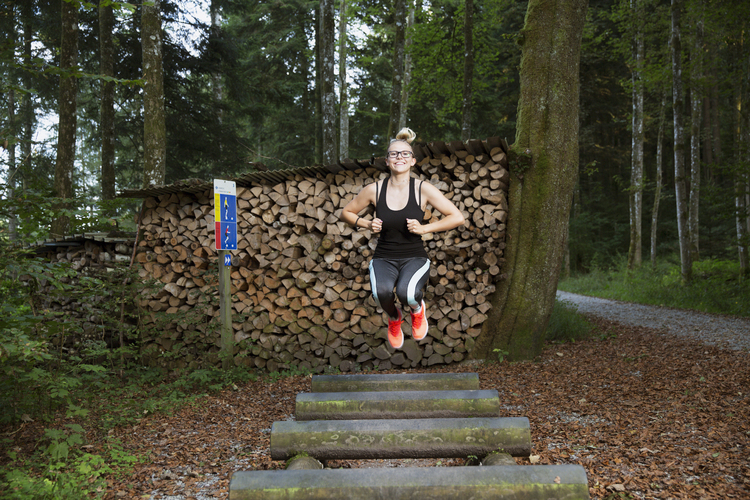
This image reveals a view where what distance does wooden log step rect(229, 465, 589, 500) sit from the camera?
221cm

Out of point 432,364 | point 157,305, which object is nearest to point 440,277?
point 432,364

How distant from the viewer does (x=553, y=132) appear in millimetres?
6441

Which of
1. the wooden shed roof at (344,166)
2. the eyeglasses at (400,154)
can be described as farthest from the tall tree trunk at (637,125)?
the eyeglasses at (400,154)

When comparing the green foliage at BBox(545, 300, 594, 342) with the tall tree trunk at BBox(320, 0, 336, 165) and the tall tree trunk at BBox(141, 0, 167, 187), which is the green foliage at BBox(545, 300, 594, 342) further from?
the tall tree trunk at BBox(141, 0, 167, 187)

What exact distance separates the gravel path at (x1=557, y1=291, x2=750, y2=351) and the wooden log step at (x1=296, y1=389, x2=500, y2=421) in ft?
19.1

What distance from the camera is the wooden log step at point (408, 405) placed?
3.33 m

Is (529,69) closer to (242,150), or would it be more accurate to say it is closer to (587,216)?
(242,150)

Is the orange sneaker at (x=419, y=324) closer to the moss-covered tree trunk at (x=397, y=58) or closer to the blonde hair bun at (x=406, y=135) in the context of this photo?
the blonde hair bun at (x=406, y=135)

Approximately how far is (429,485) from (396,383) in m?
1.62

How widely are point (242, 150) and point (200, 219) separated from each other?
29.7ft

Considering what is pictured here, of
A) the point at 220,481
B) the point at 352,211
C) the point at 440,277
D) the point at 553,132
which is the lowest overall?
the point at 220,481

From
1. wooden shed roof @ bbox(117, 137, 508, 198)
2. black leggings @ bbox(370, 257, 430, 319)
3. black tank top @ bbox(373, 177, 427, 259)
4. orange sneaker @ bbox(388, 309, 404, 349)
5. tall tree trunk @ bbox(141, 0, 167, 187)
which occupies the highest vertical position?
tall tree trunk @ bbox(141, 0, 167, 187)

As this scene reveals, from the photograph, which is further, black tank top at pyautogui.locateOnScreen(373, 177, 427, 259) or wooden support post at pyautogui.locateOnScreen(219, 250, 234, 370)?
wooden support post at pyautogui.locateOnScreen(219, 250, 234, 370)

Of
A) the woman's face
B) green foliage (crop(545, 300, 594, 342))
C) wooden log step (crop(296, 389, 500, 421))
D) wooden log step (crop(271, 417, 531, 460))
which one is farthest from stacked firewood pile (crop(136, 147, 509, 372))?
wooden log step (crop(271, 417, 531, 460))
